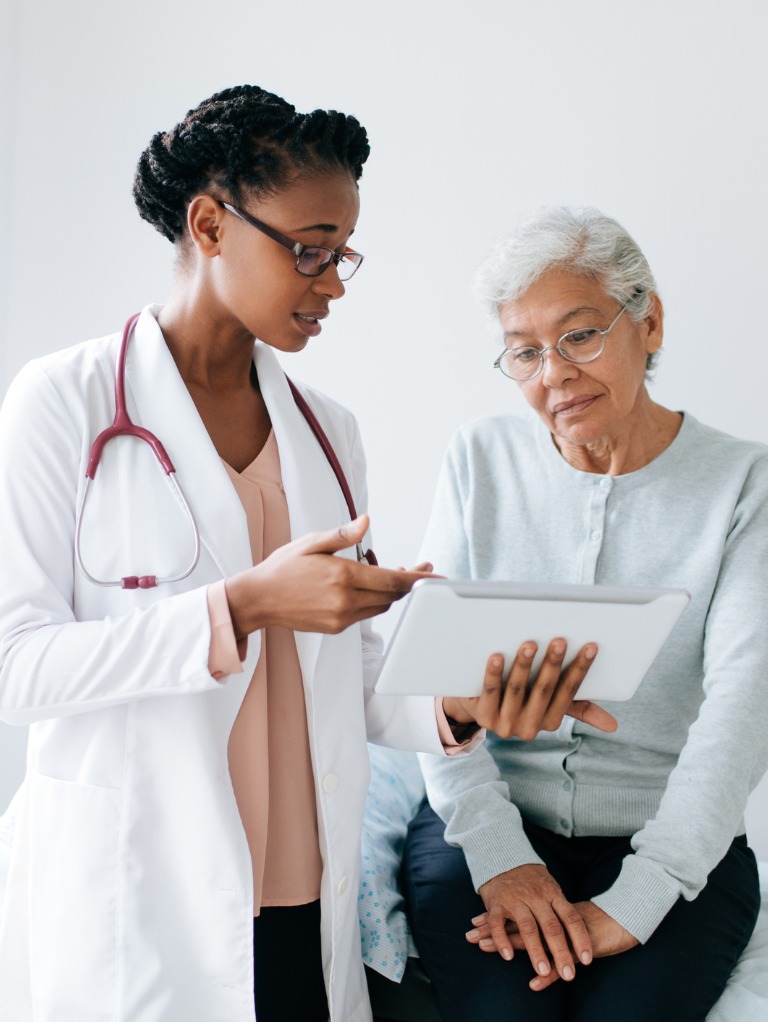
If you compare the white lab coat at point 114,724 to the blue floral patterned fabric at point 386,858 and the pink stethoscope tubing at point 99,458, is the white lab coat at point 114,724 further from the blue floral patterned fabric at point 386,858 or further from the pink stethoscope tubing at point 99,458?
the blue floral patterned fabric at point 386,858

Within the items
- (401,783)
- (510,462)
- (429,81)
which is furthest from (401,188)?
(401,783)

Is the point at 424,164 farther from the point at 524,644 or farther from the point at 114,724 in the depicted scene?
the point at 114,724

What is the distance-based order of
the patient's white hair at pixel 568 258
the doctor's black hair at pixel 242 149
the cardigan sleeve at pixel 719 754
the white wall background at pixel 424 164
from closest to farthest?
1. the doctor's black hair at pixel 242 149
2. the cardigan sleeve at pixel 719 754
3. the patient's white hair at pixel 568 258
4. the white wall background at pixel 424 164

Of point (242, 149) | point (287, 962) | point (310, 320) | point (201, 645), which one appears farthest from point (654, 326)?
point (287, 962)

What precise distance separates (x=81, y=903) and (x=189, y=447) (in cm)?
54

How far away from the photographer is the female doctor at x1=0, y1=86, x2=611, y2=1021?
3.60 feet

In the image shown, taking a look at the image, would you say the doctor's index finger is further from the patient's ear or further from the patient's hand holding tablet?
the patient's ear

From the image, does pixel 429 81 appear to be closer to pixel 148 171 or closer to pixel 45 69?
pixel 45 69

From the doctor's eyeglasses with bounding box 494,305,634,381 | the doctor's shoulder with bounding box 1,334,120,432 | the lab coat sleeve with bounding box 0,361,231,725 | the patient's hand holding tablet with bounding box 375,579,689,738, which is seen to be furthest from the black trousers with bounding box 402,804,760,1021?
the doctor's shoulder with bounding box 1,334,120,432

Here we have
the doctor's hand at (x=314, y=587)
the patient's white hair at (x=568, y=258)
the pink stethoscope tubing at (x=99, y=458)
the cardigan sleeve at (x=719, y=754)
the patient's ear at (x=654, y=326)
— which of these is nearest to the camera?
the doctor's hand at (x=314, y=587)

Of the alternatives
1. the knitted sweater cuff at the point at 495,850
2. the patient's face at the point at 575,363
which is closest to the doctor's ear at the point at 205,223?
the patient's face at the point at 575,363

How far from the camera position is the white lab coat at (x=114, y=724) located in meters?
1.10

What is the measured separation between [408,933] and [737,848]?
0.53 metres

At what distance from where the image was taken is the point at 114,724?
1170 millimetres
